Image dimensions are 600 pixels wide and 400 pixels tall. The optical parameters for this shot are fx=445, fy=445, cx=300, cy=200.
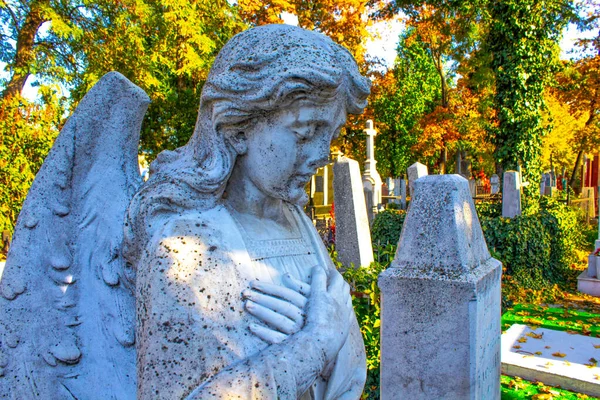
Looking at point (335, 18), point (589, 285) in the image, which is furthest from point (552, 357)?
point (335, 18)

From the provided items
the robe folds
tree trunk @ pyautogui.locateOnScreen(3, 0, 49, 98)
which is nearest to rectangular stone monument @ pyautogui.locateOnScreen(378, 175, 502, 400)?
the robe folds

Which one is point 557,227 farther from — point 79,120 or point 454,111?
point 454,111

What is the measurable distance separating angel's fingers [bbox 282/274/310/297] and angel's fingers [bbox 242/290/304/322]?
94mm

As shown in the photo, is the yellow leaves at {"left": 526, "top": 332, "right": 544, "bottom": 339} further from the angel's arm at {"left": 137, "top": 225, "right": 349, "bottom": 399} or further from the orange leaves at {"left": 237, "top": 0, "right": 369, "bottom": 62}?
the orange leaves at {"left": 237, "top": 0, "right": 369, "bottom": 62}

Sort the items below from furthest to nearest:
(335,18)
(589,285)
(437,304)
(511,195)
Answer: (335,18) < (511,195) < (589,285) < (437,304)

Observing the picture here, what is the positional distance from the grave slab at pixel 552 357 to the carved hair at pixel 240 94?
18.6 feet

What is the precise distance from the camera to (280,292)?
4.08 feet

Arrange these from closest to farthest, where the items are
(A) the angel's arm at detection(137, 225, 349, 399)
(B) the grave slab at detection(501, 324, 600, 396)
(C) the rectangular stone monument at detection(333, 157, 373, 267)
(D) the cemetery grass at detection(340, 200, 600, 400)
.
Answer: (A) the angel's arm at detection(137, 225, 349, 399) < (B) the grave slab at detection(501, 324, 600, 396) < (C) the rectangular stone monument at detection(333, 157, 373, 267) < (D) the cemetery grass at detection(340, 200, 600, 400)

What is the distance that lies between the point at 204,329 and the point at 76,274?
0.52 m

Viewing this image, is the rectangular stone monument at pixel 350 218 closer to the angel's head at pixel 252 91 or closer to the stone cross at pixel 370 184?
the stone cross at pixel 370 184

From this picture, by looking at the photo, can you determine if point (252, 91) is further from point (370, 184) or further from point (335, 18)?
point (335, 18)

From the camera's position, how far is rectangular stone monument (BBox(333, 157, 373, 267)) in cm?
758

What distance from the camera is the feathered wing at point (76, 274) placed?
1304mm

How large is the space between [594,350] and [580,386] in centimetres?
132
